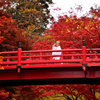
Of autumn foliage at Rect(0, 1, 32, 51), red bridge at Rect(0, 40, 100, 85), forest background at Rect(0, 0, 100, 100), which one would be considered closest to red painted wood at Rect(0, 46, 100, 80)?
red bridge at Rect(0, 40, 100, 85)

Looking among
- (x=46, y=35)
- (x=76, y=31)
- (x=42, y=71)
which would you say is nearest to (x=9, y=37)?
(x=46, y=35)

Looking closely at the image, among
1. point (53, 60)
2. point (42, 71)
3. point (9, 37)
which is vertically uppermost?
point (9, 37)

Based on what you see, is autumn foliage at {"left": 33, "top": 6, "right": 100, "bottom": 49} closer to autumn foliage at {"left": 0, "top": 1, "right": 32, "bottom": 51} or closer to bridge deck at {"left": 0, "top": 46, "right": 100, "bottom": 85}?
bridge deck at {"left": 0, "top": 46, "right": 100, "bottom": 85}

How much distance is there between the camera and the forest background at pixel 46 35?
1201 centimetres

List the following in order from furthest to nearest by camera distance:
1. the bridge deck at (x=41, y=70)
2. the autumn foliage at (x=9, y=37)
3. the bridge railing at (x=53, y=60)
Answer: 1. the autumn foliage at (x=9, y=37)
2. the bridge deck at (x=41, y=70)
3. the bridge railing at (x=53, y=60)

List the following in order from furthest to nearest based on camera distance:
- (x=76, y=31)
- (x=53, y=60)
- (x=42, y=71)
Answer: (x=76, y=31), (x=42, y=71), (x=53, y=60)

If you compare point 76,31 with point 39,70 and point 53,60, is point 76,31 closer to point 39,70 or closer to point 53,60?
point 53,60

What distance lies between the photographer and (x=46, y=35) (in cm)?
1762

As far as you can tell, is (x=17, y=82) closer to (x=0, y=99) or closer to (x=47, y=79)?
(x=47, y=79)

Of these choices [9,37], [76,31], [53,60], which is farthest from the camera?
[9,37]

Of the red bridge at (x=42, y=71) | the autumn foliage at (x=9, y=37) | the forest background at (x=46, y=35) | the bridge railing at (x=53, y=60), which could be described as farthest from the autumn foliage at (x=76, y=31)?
the autumn foliage at (x=9, y=37)

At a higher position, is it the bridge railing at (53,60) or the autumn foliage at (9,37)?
the autumn foliage at (9,37)

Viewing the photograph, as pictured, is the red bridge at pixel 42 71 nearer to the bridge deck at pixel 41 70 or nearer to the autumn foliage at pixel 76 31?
the bridge deck at pixel 41 70

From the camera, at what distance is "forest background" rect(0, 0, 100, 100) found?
39.4 feet
